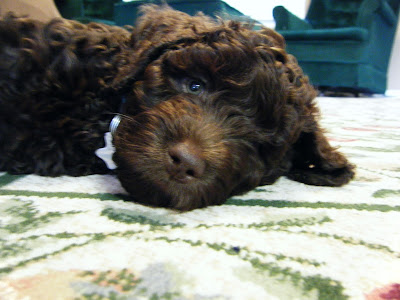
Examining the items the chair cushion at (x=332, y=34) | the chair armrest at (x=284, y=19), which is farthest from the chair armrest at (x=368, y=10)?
the chair armrest at (x=284, y=19)

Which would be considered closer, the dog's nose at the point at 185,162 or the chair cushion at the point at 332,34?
the dog's nose at the point at 185,162

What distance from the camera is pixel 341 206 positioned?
4.64 ft

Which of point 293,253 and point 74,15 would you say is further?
point 74,15

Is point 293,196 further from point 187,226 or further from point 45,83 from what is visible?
point 45,83

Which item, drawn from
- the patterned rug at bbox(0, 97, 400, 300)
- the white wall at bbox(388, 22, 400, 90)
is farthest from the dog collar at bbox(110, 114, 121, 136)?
the white wall at bbox(388, 22, 400, 90)

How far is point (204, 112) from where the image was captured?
1386 millimetres

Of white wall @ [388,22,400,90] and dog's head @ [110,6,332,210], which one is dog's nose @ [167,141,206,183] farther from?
white wall @ [388,22,400,90]

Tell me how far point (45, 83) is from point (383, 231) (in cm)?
138

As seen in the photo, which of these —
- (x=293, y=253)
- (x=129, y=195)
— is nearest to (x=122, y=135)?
(x=129, y=195)

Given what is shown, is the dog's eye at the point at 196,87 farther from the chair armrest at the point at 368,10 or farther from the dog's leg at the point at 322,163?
the chair armrest at the point at 368,10

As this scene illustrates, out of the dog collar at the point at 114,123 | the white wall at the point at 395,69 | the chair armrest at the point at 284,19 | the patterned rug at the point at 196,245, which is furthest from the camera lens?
the white wall at the point at 395,69

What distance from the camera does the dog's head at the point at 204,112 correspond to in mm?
1258

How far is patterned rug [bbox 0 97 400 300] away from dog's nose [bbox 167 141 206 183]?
0.14 m

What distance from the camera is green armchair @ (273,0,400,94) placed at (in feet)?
26.0
